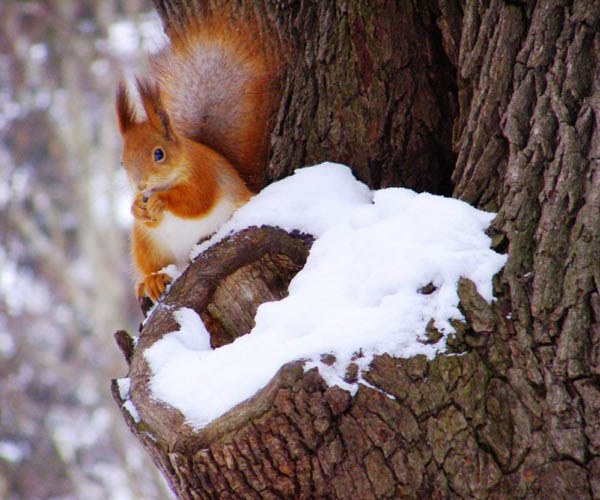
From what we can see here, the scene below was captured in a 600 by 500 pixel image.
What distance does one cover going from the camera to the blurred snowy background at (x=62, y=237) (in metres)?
6.78

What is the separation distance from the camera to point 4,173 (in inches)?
275

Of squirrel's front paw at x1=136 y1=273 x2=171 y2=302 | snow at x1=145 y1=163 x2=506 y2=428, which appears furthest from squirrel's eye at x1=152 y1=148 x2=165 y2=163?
snow at x1=145 y1=163 x2=506 y2=428

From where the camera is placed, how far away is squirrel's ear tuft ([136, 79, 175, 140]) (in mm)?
1970

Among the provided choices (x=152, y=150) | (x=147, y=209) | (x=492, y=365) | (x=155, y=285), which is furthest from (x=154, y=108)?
(x=492, y=365)

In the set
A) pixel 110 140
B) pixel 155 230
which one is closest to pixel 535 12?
pixel 155 230

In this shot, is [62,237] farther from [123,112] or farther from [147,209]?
[147,209]

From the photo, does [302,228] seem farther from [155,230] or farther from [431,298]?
[155,230]

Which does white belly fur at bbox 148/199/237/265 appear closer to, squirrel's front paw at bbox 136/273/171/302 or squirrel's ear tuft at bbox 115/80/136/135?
squirrel's front paw at bbox 136/273/171/302

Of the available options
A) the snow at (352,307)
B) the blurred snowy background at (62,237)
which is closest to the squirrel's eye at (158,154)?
the snow at (352,307)

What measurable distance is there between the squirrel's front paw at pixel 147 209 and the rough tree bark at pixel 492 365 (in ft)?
1.28

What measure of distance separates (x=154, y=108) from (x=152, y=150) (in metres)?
0.10

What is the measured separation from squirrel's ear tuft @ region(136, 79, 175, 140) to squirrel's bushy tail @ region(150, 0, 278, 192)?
0.19 feet

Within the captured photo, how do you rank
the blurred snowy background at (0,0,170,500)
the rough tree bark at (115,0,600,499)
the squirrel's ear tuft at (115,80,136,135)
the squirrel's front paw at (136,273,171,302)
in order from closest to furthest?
the rough tree bark at (115,0,600,499) < the squirrel's front paw at (136,273,171,302) < the squirrel's ear tuft at (115,80,136,135) < the blurred snowy background at (0,0,170,500)

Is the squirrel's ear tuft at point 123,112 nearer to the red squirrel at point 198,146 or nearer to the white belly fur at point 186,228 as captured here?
the red squirrel at point 198,146
